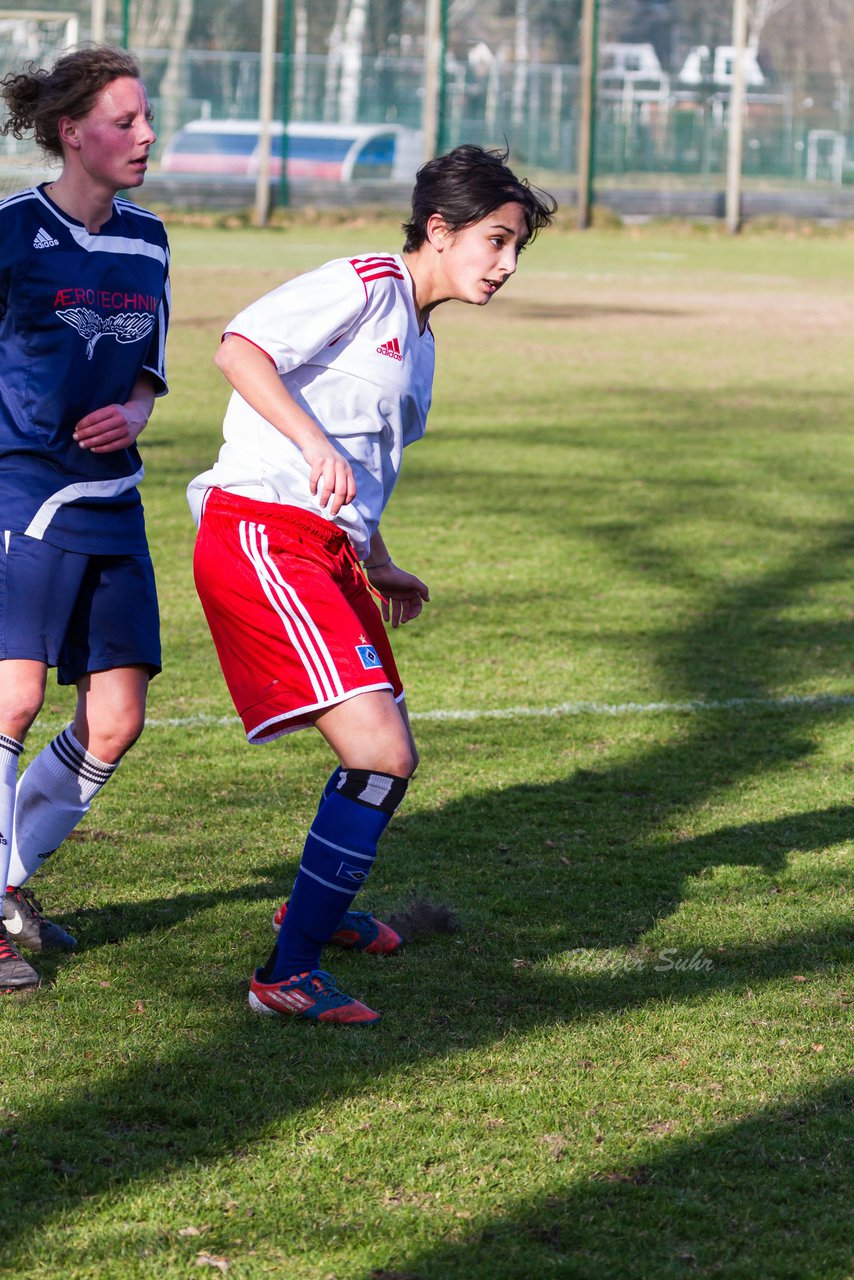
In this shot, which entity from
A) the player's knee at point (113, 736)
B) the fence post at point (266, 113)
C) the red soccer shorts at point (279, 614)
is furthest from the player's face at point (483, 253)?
the fence post at point (266, 113)

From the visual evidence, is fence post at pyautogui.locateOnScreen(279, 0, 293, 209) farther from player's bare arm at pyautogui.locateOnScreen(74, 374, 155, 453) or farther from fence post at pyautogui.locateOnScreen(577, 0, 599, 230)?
player's bare arm at pyautogui.locateOnScreen(74, 374, 155, 453)

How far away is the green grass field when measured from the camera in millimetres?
2738

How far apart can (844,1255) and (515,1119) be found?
0.68m

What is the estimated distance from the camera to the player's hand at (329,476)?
10.5ft

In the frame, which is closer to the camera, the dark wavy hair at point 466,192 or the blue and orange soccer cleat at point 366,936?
the dark wavy hair at point 466,192

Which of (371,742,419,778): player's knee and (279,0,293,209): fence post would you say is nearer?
(371,742,419,778): player's knee

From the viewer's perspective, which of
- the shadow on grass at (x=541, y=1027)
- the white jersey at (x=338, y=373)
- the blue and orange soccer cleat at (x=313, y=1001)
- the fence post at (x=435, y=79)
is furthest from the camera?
the fence post at (x=435, y=79)

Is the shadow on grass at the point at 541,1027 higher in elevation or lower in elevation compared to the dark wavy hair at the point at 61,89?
lower

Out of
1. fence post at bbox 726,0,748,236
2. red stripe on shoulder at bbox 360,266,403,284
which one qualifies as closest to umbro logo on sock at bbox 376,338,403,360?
red stripe on shoulder at bbox 360,266,403,284

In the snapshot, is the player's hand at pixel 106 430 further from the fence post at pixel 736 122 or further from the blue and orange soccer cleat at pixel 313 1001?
the fence post at pixel 736 122

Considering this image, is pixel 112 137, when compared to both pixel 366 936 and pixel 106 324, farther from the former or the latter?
pixel 366 936

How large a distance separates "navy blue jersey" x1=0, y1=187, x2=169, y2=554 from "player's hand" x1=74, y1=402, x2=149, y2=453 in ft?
0.20

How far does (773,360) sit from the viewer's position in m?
16.4

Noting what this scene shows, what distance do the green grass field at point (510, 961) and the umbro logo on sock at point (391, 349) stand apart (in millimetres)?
1388
